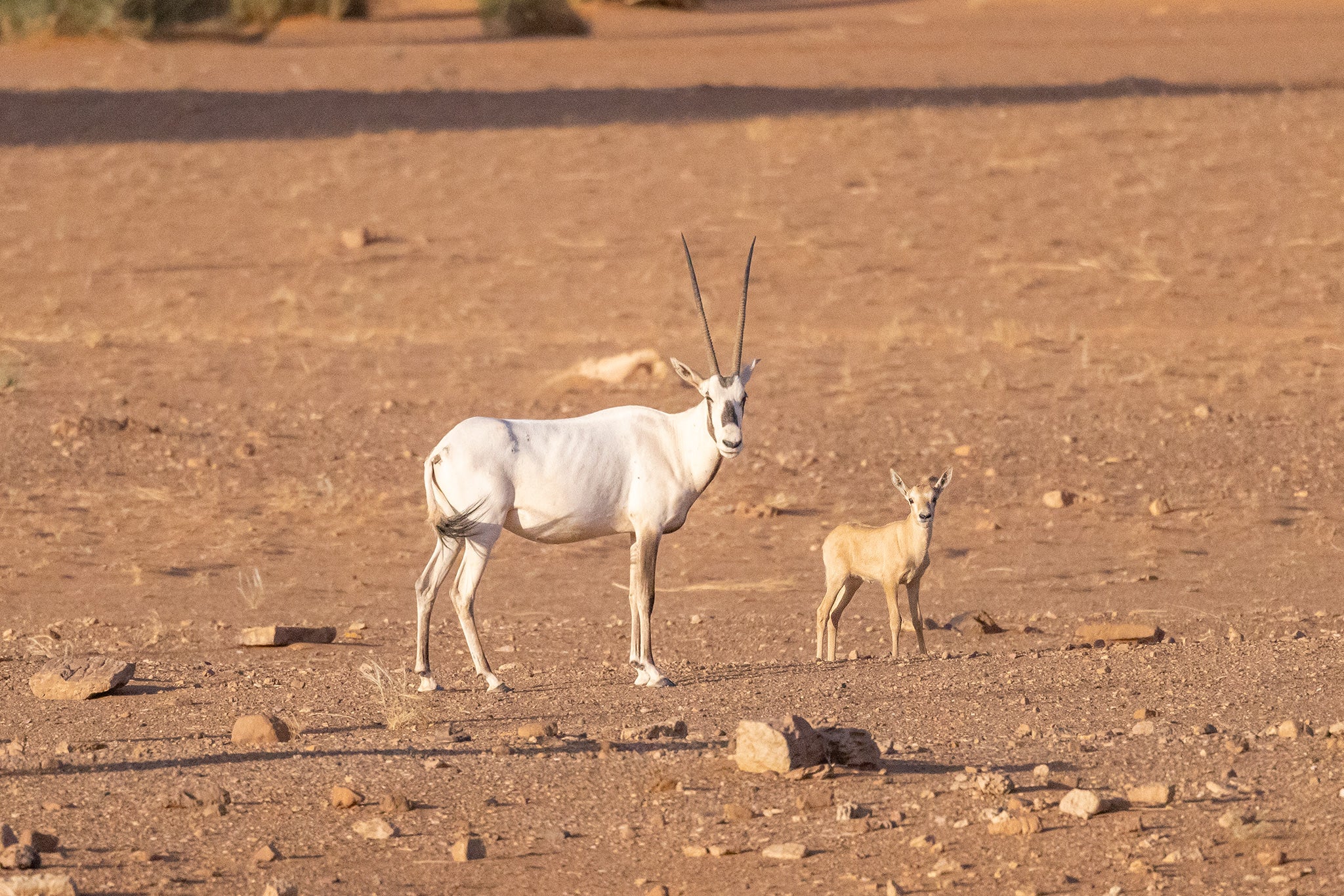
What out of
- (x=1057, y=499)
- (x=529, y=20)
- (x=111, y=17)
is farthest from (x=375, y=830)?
(x=529, y=20)

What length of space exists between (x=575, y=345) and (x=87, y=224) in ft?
24.6

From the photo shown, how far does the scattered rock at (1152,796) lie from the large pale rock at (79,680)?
4294 millimetres

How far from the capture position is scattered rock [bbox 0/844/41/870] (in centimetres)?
556

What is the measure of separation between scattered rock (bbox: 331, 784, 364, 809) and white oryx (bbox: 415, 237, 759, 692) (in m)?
1.80

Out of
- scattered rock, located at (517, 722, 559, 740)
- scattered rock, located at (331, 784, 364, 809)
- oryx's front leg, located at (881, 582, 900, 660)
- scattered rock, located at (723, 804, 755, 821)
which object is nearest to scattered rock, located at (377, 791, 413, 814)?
scattered rock, located at (331, 784, 364, 809)

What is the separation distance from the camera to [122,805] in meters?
6.28

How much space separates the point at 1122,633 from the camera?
930 centimetres

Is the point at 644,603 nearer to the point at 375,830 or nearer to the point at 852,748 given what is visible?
the point at 852,748

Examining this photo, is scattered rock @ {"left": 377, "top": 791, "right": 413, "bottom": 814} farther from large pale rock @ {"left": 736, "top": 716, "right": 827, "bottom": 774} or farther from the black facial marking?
the black facial marking

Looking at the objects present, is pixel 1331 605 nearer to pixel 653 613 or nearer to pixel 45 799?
pixel 653 613

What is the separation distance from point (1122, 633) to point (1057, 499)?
3919 millimetres

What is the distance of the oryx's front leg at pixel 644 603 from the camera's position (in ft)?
26.7

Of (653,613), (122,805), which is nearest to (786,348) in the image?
(653,613)

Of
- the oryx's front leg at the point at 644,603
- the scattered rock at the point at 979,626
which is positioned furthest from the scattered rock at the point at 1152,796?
the scattered rock at the point at 979,626
